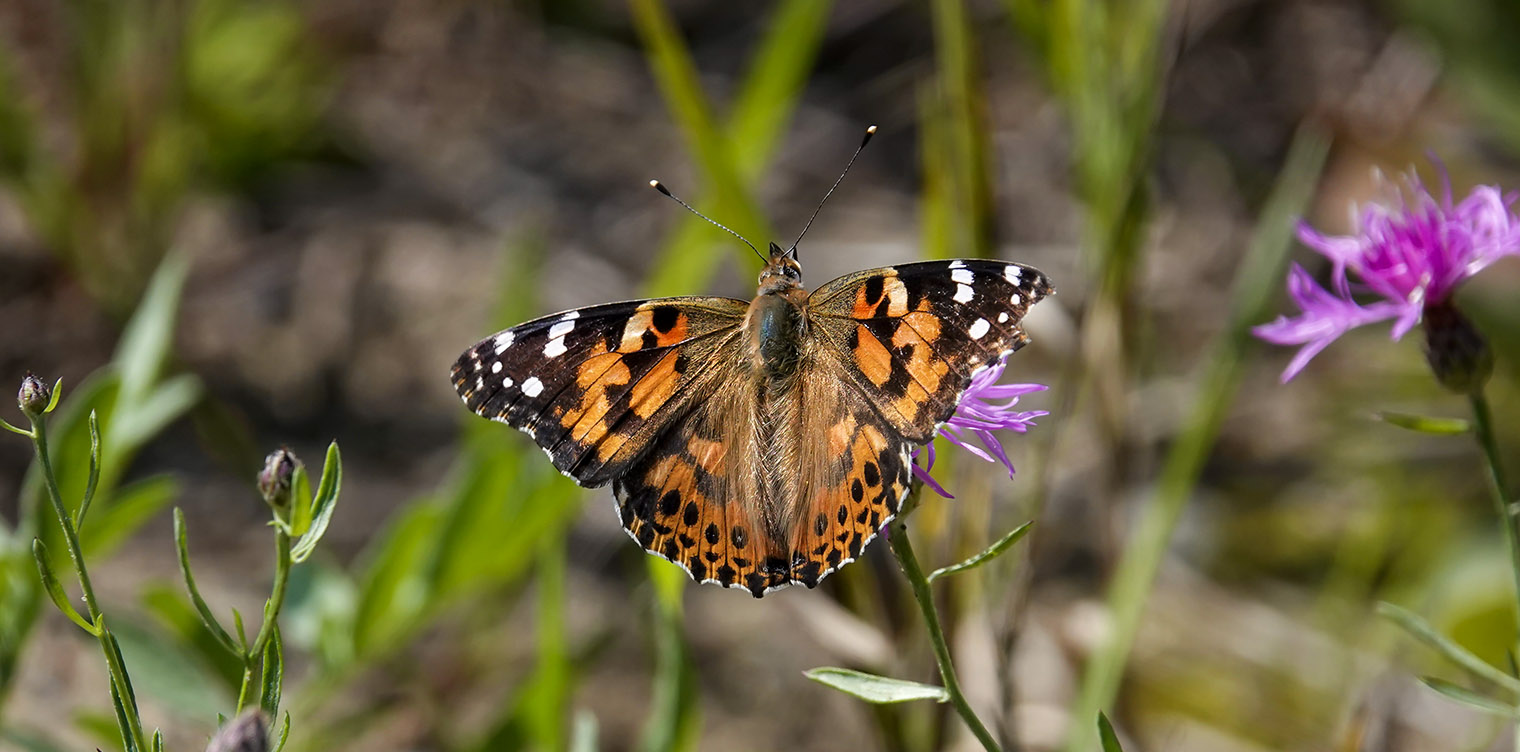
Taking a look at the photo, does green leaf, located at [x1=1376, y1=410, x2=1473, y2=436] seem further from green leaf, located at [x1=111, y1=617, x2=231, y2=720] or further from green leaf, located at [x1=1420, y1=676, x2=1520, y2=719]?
green leaf, located at [x1=111, y1=617, x2=231, y2=720]

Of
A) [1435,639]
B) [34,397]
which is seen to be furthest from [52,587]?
[1435,639]

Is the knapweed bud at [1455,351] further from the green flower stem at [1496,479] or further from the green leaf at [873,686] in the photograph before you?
the green leaf at [873,686]

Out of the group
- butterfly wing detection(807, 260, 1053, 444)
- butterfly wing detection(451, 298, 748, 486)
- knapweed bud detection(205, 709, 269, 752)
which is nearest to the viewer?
knapweed bud detection(205, 709, 269, 752)

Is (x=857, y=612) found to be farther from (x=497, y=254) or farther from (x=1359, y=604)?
(x=497, y=254)

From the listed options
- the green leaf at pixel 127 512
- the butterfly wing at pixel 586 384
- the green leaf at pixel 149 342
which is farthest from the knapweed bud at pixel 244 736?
the green leaf at pixel 149 342

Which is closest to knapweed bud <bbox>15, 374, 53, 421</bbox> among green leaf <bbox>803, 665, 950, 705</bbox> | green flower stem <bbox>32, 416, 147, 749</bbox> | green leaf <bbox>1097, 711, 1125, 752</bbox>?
green flower stem <bbox>32, 416, 147, 749</bbox>

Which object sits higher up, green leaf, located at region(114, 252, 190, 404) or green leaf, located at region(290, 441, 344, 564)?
green leaf, located at region(114, 252, 190, 404)
